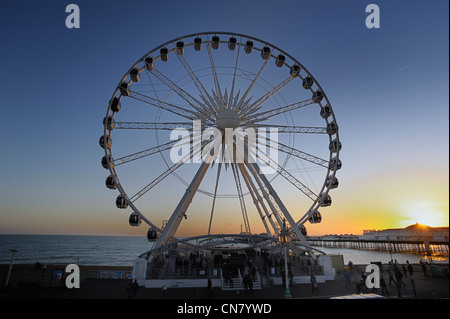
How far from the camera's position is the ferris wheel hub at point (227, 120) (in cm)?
2264

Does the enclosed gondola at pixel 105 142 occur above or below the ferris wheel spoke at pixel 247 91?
below

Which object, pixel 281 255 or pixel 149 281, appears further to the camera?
pixel 281 255

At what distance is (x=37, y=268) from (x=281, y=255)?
2191 cm

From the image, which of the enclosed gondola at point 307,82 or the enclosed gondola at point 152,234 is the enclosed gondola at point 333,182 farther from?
the enclosed gondola at point 152,234

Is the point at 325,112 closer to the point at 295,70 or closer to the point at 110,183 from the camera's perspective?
the point at 295,70

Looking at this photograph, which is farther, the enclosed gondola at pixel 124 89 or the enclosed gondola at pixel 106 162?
the enclosed gondola at pixel 124 89

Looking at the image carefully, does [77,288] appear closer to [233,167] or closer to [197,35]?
[233,167]

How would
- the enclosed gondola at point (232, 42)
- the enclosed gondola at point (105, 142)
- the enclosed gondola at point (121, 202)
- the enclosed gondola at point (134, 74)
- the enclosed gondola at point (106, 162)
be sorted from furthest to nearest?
the enclosed gondola at point (232, 42), the enclosed gondola at point (134, 74), the enclosed gondola at point (105, 142), the enclosed gondola at point (106, 162), the enclosed gondola at point (121, 202)

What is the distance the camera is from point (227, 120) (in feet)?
74.3

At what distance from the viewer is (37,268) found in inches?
847

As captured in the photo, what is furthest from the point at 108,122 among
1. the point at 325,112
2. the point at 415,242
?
the point at 415,242

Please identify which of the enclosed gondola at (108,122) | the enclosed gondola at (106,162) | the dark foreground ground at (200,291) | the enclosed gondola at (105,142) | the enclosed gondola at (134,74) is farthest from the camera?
the enclosed gondola at (134,74)

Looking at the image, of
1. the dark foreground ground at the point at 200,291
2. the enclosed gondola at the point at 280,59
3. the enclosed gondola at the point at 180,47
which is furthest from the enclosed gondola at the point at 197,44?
the dark foreground ground at the point at 200,291
